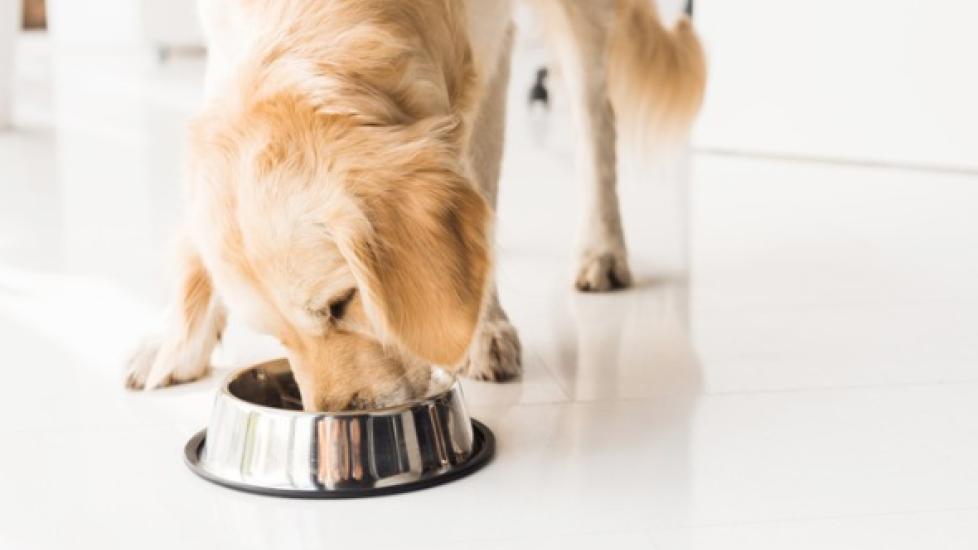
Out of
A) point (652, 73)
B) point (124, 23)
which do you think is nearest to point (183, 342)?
point (652, 73)

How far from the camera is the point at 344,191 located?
4.94 ft

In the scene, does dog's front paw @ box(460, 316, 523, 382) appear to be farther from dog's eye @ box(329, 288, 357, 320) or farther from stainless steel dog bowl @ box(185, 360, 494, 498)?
dog's eye @ box(329, 288, 357, 320)

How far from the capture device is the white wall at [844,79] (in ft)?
13.0

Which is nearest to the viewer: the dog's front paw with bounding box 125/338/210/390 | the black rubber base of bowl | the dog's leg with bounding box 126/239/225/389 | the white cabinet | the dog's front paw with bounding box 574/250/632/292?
the black rubber base of bowl

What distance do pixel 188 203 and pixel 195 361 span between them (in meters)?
0.55

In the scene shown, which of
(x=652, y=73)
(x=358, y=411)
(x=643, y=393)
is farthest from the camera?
(x=652, y=73)

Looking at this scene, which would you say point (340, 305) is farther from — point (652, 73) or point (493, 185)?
point (652, 73)

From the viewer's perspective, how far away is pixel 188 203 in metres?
1.65

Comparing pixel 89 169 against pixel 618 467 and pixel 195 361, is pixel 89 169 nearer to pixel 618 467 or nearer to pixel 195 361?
pixel 195 361

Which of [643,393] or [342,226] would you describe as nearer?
[342,226]

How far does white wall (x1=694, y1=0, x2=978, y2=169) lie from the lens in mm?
3963

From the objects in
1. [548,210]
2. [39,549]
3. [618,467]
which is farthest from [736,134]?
[39,549]

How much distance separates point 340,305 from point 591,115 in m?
1.44

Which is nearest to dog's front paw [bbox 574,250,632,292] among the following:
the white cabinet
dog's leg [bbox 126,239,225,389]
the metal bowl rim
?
dog's leg [bbox 126,239,225,389]
